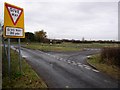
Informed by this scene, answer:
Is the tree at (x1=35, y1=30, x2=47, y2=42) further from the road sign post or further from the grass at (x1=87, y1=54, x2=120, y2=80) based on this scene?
the road sign post

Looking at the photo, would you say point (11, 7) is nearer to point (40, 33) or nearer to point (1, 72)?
point (1, 72)

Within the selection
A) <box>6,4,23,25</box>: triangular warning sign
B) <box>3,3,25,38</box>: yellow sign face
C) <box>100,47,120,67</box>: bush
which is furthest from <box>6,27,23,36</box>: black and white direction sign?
<box>100,47,120,67</box>: bush

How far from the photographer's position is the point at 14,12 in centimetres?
955

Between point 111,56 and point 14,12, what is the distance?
8822 millimetres

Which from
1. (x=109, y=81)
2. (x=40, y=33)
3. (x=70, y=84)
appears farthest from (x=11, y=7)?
(x=40, y=33)

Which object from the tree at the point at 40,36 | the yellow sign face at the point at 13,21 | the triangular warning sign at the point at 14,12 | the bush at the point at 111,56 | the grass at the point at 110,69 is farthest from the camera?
the tree at the point at 40,36

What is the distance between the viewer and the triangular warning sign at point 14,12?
9270mm

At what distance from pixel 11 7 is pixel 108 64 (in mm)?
8795

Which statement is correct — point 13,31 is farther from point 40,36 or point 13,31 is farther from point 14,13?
point 40,36

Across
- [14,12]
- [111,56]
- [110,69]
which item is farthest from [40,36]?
[14,12]

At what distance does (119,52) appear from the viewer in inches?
567

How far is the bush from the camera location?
14539 mm

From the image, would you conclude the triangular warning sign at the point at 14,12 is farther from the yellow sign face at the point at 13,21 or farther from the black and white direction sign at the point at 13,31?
the black and white direction sign at the point at 13,31

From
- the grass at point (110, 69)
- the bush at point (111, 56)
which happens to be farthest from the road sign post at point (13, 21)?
the bush at point (111, 56)
